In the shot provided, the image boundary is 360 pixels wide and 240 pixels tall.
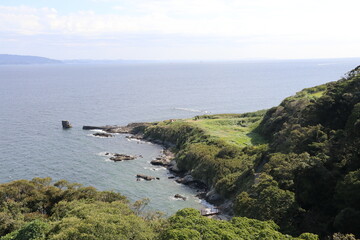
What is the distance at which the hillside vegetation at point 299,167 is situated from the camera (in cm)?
3534

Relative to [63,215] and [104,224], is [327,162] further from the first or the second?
[63,215]

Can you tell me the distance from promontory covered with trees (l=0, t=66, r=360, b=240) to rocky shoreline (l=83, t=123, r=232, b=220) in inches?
18.5

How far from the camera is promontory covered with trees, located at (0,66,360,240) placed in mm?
30016

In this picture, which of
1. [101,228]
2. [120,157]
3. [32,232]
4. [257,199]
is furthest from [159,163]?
[101,228]

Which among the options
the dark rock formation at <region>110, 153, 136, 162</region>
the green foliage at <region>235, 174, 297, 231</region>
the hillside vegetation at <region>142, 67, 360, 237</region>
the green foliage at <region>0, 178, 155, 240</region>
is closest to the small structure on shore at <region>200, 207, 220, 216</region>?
the hillside vegetation at <region>142, 67, 360, 237</region>

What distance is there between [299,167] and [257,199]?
6.93 metres

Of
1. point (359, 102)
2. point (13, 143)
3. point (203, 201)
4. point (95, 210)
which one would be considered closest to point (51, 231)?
point (95, 210)

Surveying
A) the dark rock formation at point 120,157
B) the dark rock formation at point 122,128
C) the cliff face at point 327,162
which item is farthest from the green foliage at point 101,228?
the dark rock formation at point 122,128

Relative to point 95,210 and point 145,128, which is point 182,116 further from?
point 95,210

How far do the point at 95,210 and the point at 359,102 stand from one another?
41362 mm

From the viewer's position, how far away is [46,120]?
132250mm

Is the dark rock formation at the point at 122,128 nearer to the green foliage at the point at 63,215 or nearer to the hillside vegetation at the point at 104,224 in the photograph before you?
the green foliage at the point at 63,215

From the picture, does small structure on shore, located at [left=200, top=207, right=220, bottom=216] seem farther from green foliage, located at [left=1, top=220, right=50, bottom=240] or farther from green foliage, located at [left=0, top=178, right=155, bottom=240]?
green foliage, located at [left=1, top=220, right=50, bottom=240]

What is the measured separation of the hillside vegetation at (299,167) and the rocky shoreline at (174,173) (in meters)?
1.32
